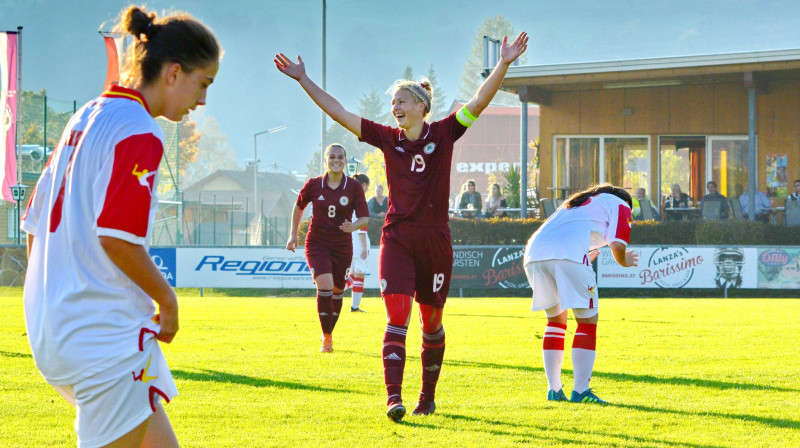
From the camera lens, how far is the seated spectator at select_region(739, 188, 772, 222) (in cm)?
2703

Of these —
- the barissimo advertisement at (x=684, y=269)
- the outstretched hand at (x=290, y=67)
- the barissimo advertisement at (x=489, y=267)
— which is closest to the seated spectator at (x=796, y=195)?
the barissimo advertisement at (x=684, y=269)

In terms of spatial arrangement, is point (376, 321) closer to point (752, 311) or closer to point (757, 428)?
point (752, 311)

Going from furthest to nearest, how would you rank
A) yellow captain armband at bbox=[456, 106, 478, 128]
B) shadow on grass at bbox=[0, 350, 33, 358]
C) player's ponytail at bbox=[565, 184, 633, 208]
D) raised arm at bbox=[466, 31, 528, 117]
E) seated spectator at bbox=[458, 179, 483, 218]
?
seated spectator at bbox=[458, 179, 483, 218] → shadow on grass at bbox=[0, 350, 33, 358] → player's ponytail at bbox=[565, 184, 633, 208] → yellow captain armband at bbox=[456, 106, 478, 128] → raised arm at bbox=[466, 31, 528, 117]

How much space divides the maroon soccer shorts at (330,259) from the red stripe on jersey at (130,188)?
7729 mm

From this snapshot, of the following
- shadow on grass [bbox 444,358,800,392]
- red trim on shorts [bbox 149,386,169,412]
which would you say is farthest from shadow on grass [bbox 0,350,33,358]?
red trim on shorts [bbox 149,386,169,412]

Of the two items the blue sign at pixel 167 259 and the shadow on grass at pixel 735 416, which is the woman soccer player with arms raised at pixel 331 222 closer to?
the shadow on grass at pixel 735 416

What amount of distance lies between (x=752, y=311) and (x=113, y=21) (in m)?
14.5

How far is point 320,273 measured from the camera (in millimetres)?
10320

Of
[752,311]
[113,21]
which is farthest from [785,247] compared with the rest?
[113,21]

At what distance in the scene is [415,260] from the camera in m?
6.17

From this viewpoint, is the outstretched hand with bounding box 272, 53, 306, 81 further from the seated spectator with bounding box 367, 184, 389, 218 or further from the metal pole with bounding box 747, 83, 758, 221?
the metal pole with bounding box 747, 83, 758, 221

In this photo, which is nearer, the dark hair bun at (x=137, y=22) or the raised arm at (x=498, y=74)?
the dark hair bun at (x=137, y=22)

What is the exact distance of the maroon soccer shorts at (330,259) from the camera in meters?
10.4

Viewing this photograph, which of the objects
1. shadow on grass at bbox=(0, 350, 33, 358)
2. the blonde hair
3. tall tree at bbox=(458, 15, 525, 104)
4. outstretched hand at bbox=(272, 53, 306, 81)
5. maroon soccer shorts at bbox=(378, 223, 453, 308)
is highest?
tall tree at bbox=(458, 15, 525, 104)
